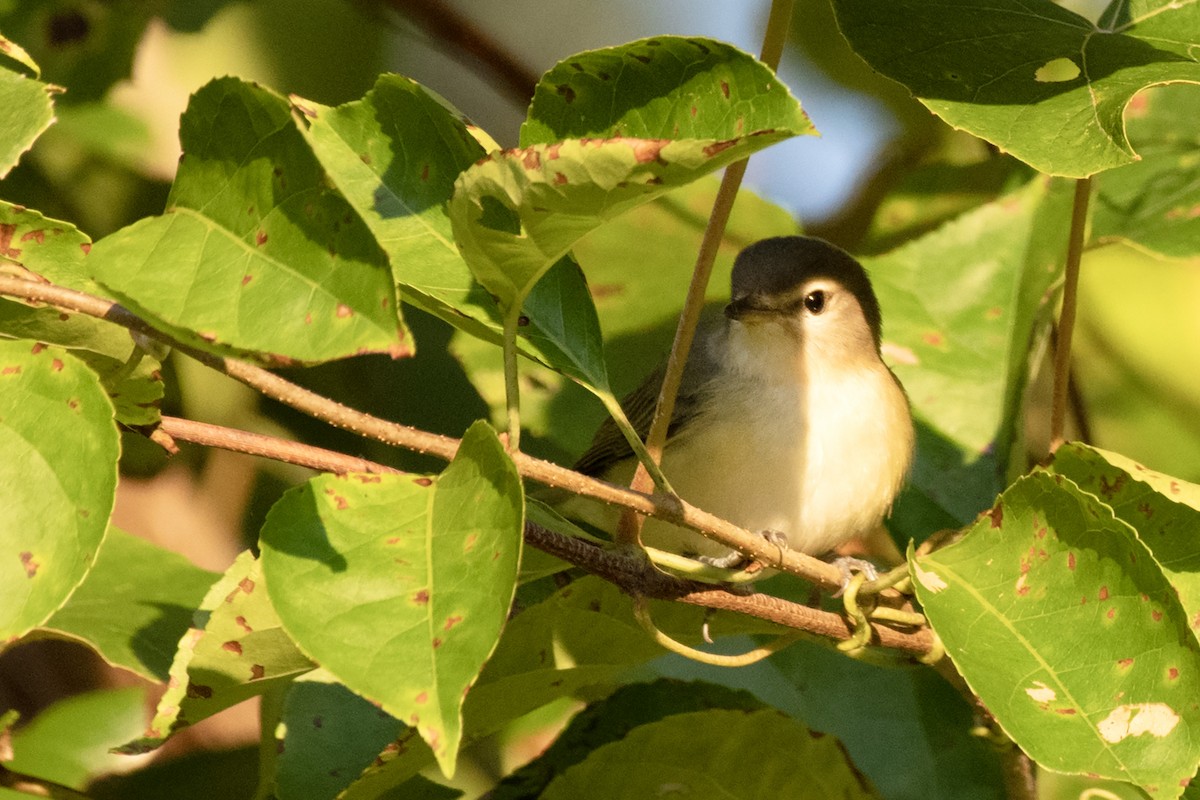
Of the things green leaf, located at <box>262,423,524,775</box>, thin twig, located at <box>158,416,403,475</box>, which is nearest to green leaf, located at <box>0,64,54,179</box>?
thin twig, located at <box>158,416,403,475</box>

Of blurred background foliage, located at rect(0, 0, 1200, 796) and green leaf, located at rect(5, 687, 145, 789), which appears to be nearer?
green leaf, located at rect(5, 687, 145, 789)

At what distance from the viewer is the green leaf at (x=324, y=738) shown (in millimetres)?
1756

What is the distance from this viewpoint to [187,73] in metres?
2.52

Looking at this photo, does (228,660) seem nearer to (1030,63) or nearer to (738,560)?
(738,560)

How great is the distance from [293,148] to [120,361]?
0.38 metres

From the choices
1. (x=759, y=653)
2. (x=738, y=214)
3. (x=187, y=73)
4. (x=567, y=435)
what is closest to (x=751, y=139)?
(x=759, y=653)

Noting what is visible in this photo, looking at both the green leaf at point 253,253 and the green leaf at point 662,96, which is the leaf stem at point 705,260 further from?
the green leaf at point 253,253

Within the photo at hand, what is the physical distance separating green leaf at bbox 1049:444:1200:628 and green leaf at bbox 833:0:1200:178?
0.43 meters

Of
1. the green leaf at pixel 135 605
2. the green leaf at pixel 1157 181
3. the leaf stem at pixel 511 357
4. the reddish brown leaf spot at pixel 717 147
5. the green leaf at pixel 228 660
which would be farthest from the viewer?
the green leaf at pixel 1157 181

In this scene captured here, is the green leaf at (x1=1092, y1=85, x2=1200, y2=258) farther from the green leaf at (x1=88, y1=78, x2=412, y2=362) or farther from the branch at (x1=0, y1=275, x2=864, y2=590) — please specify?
the green leaf at (x1=88, y1=78, x2=412, y2=362)

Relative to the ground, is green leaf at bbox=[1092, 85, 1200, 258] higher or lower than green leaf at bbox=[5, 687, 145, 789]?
higher

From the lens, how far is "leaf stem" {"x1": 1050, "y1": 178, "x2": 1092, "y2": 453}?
172cm

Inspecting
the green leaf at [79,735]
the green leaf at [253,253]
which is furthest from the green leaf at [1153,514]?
the green leaf at [79,735]

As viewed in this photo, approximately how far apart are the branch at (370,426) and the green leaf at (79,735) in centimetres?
111
